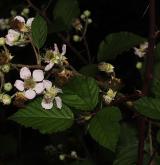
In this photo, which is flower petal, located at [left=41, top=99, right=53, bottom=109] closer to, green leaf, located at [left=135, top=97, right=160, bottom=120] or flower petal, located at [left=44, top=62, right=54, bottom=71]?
flower petal, located at [left=44, top=62, right=54, bottom=71]

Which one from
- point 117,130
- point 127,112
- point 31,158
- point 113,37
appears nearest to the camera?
point 117,130

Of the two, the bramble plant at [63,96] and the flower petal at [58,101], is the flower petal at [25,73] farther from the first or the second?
the flower petal at [58,101]

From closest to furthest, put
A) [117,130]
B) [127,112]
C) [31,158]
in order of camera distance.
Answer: [117,130]
[127,112]
[31,158]

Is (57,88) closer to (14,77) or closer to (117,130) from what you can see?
(117,130)

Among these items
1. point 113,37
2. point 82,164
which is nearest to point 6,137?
point 82,164

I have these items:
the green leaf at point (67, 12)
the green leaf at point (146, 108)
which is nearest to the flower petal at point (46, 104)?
the green leaf at point (146, 108)

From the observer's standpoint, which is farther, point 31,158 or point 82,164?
point 31,158
